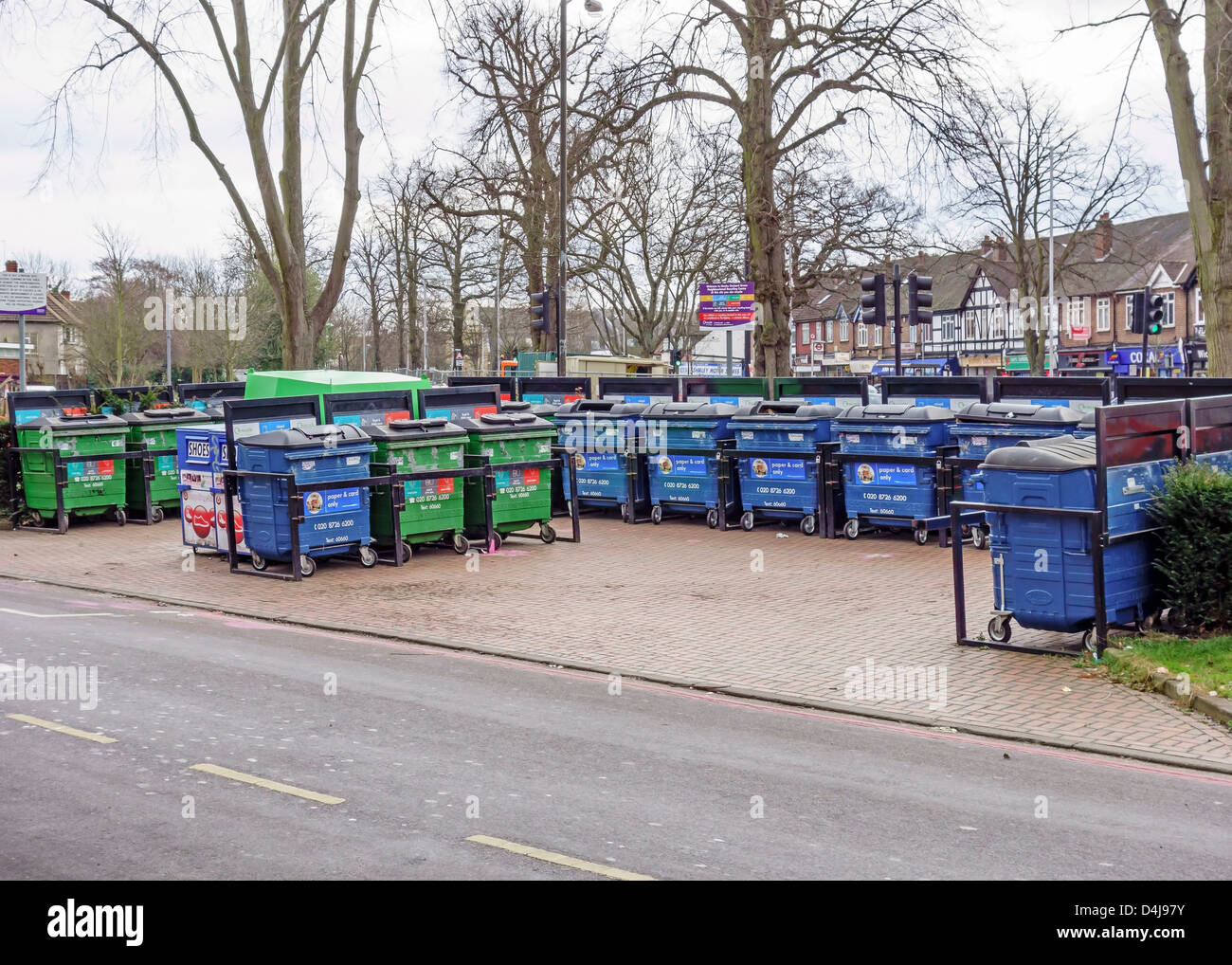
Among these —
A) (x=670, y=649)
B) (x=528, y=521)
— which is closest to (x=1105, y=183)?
(x=528, y=521)

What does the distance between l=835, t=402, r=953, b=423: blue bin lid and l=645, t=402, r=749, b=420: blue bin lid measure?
71.2 inches

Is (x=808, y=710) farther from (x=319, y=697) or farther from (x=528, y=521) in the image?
(x=528, y=521)

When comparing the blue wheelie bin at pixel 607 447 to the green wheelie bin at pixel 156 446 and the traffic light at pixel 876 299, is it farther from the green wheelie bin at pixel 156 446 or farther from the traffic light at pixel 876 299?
the traffic light at pixel 876 299

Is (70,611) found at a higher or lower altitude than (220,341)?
lower

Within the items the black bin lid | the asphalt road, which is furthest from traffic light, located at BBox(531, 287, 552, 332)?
the asphalt road

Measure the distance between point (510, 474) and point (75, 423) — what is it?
6777 millimetres

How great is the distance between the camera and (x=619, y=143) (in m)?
24.5

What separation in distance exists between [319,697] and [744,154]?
17949mm

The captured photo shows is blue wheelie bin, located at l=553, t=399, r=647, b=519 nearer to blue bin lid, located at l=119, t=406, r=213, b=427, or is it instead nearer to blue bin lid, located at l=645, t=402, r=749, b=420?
blue bin lid, located at l=645, t=402, r=749, b=420

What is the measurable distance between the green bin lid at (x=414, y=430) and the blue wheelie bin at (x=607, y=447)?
3536 millimetres

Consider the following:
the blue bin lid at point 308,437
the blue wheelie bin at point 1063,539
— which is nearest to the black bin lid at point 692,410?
the blue bin lid at point 308,437

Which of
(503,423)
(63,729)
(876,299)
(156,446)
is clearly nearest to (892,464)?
(503,423)

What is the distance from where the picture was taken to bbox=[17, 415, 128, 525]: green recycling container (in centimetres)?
1884

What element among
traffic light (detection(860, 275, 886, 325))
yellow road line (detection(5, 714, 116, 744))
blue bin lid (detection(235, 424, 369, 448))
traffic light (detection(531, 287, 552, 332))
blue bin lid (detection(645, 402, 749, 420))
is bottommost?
yellow road line (detection(5, 714, 116, 744))
